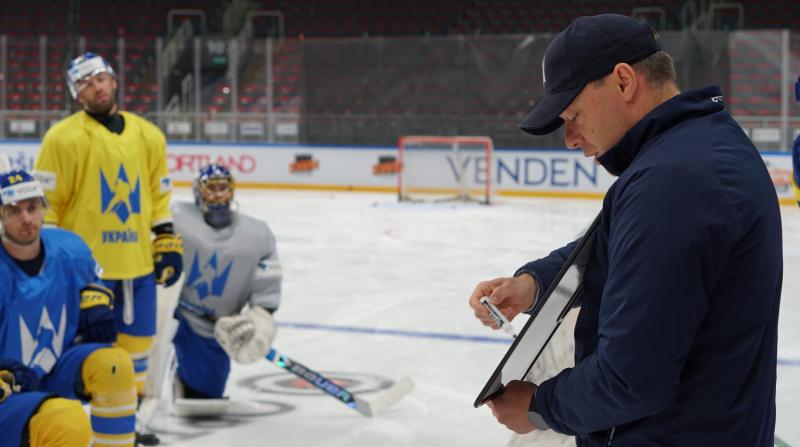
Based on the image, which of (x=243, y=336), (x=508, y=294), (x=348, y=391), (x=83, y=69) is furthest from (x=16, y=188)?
(x=508, y=294)

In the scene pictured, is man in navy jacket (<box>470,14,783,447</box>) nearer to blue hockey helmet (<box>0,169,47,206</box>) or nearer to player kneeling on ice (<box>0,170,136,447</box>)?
player kneeling on ice (<box>0,170,136,447</box>)

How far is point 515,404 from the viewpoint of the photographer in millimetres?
1321

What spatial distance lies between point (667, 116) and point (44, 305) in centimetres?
196

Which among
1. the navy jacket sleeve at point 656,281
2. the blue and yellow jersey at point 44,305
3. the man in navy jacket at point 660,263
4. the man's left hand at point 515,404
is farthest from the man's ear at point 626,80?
the blue and yellow jersey at point 44,305

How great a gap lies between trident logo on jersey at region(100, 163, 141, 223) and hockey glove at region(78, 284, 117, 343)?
2.70 ft

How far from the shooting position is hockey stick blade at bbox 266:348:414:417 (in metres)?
3.82

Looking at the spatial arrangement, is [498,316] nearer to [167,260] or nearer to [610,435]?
[610,435]

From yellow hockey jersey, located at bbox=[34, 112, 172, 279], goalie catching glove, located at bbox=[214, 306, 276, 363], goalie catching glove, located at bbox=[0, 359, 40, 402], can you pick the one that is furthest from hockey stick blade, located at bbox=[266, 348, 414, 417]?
goalie catching glove, located at bbox=[0, 359, 40, 402]

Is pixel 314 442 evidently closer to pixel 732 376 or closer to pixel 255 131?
pixel 732 376

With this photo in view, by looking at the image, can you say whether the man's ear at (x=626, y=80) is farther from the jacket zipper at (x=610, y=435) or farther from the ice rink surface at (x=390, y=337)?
the ice rink surface at (x=390, y=337)

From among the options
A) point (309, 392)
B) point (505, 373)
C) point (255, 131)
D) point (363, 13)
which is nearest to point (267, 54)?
point (255, 131)

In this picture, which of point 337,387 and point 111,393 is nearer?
point 111,393

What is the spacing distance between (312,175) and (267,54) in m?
2.08

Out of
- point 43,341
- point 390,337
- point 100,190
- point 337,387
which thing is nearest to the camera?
point 43,341
